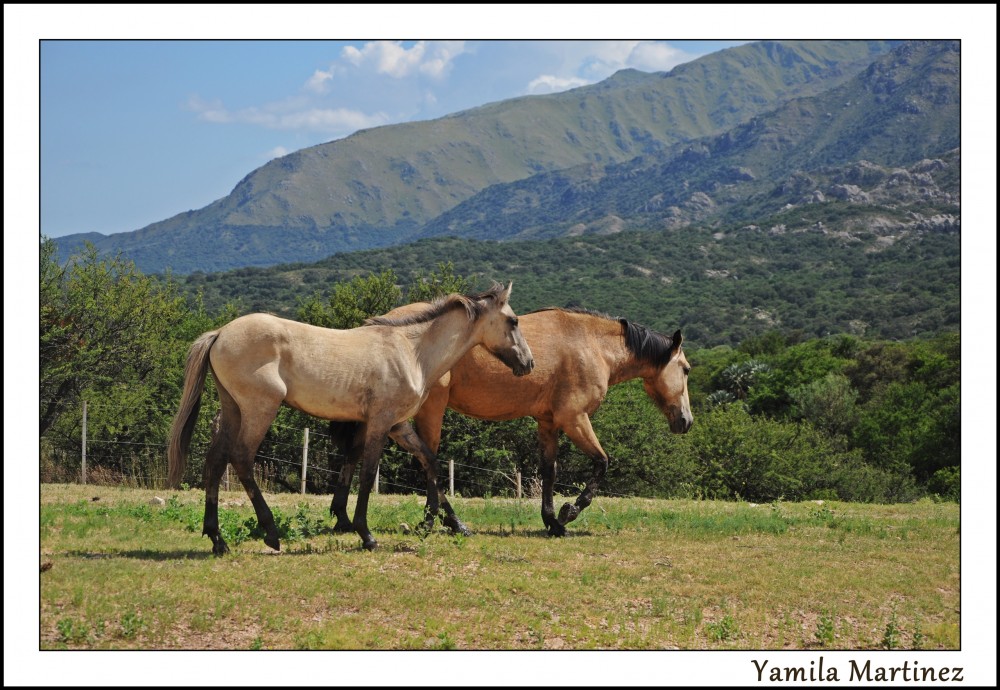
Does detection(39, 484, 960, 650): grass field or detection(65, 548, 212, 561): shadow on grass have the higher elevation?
detection(65, 548, 212, 561): shadow on grass

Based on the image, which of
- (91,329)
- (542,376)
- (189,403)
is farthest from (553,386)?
(91,329)

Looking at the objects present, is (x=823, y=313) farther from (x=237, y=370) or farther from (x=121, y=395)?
(x=237, y=370)

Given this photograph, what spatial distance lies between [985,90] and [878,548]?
5499 mm

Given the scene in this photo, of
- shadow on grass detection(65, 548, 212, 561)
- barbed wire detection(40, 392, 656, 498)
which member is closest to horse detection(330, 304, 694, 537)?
shadow on grass detection(65, 548, 212, 561)

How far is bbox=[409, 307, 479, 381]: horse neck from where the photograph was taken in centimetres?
1020

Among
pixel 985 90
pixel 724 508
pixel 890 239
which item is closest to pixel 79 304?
pixel 724 508

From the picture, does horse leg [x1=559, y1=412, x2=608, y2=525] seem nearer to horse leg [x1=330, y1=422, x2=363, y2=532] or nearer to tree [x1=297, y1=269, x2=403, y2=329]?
horse leg [x1=330, y1=422, x2=363, y2=532]

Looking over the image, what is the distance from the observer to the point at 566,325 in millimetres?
12219

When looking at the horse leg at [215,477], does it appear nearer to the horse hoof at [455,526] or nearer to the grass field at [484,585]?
the grass field at [484,585]

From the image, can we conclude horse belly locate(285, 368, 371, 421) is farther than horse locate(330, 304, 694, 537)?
No

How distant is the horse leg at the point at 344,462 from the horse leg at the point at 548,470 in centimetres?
247

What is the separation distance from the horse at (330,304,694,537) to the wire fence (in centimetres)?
789

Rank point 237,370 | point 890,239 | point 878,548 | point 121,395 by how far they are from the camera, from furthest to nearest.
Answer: point 890,239
point 121,395
point 878,548
point 237,370

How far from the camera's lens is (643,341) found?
12.7m
